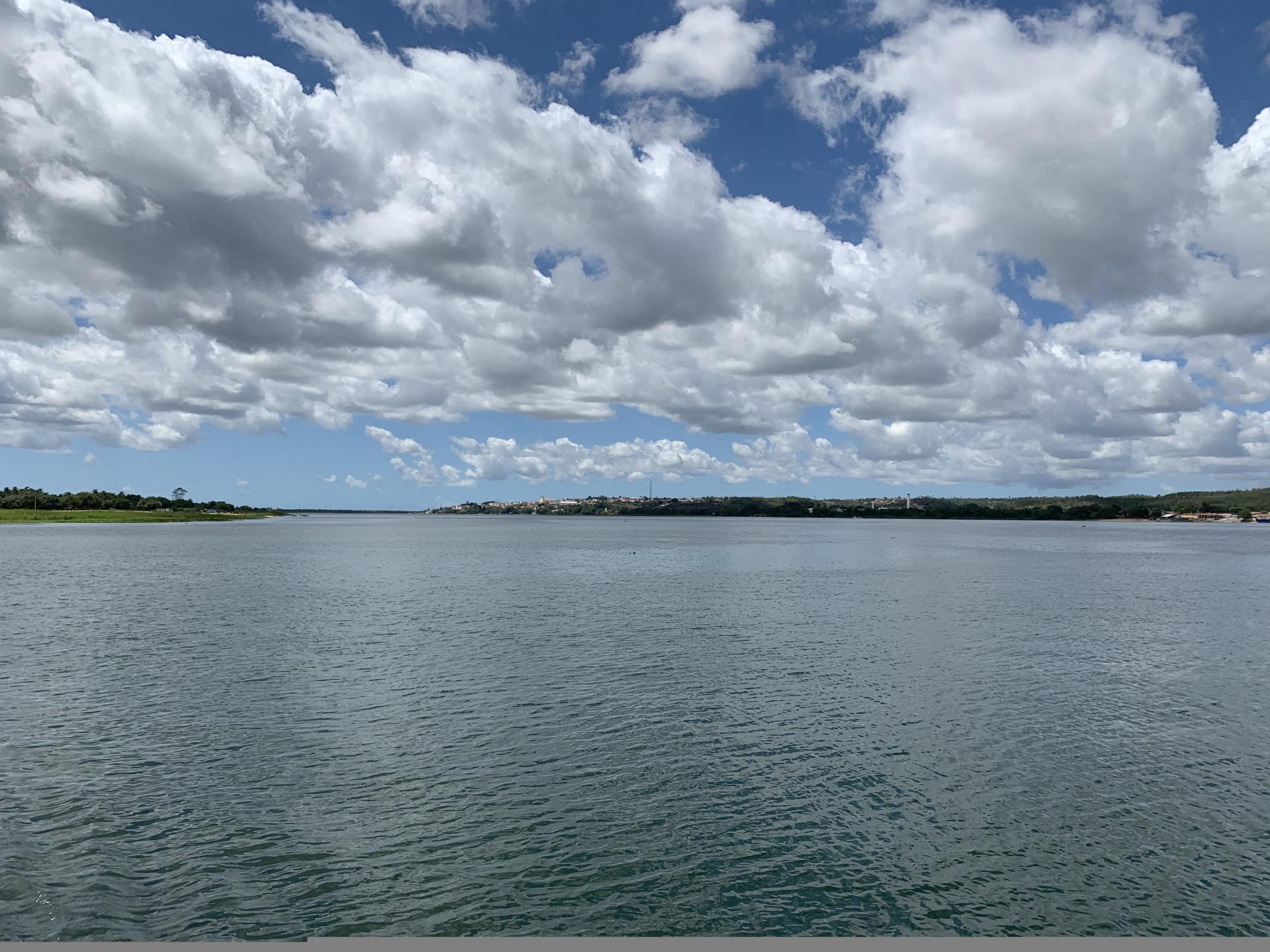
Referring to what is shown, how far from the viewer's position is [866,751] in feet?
100

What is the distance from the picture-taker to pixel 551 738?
3139 cm

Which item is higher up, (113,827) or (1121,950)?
(1121,950)

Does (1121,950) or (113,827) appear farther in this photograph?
(113,827)

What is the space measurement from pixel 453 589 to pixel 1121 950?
260ft

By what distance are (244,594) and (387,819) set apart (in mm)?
64669

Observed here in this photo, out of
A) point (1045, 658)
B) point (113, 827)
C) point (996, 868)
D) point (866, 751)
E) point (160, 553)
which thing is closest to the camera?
point (996, 868)

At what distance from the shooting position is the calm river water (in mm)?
19109

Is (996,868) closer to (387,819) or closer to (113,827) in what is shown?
(387,819)

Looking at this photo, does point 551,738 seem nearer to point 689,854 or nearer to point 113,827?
point 689,854

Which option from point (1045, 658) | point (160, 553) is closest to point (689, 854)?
point (1045, 658)

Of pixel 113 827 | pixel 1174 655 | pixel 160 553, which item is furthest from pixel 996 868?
pixel 160 553

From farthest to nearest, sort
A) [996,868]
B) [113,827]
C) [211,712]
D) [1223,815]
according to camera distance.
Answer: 1. [211,712]
2. [1223,815]
3. [113,827]
4. [996,868]

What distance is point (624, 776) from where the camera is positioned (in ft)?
89.8

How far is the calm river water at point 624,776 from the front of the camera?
1911cm
